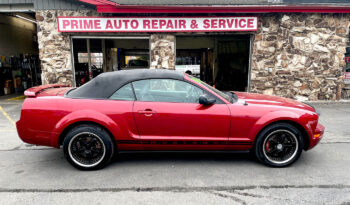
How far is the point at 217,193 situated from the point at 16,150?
3874 mm

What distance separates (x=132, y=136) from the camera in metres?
3.54

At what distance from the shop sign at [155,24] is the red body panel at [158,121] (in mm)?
5558

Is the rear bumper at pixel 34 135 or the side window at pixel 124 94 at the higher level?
the side window at pixel 124 94

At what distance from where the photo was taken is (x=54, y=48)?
898 cm

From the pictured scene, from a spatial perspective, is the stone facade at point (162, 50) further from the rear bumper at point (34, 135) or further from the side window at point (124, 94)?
the rear bumper at point (34, 135)

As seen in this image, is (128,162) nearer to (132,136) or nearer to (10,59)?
(132,136)

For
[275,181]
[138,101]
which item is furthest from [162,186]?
[275,181]

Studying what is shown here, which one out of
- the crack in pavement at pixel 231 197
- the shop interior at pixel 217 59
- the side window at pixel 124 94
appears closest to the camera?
the crack in pavement at pixel 231 197

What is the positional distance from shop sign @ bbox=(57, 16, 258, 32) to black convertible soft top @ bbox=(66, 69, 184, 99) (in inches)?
211

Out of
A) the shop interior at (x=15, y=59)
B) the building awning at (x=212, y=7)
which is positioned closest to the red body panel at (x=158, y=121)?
the building awning at (x=212, y=7)

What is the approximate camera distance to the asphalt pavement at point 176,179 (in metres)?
2.85

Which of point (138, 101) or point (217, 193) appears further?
point (138, 101)

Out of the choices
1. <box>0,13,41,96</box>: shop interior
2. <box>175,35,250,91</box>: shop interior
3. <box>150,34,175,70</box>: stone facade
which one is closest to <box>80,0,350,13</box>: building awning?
<box>150,34,175,70</box>: stone facade

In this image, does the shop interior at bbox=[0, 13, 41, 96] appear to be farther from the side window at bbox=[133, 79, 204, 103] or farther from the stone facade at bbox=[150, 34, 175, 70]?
the side window at bbox=[133, 79, 204, 103]
